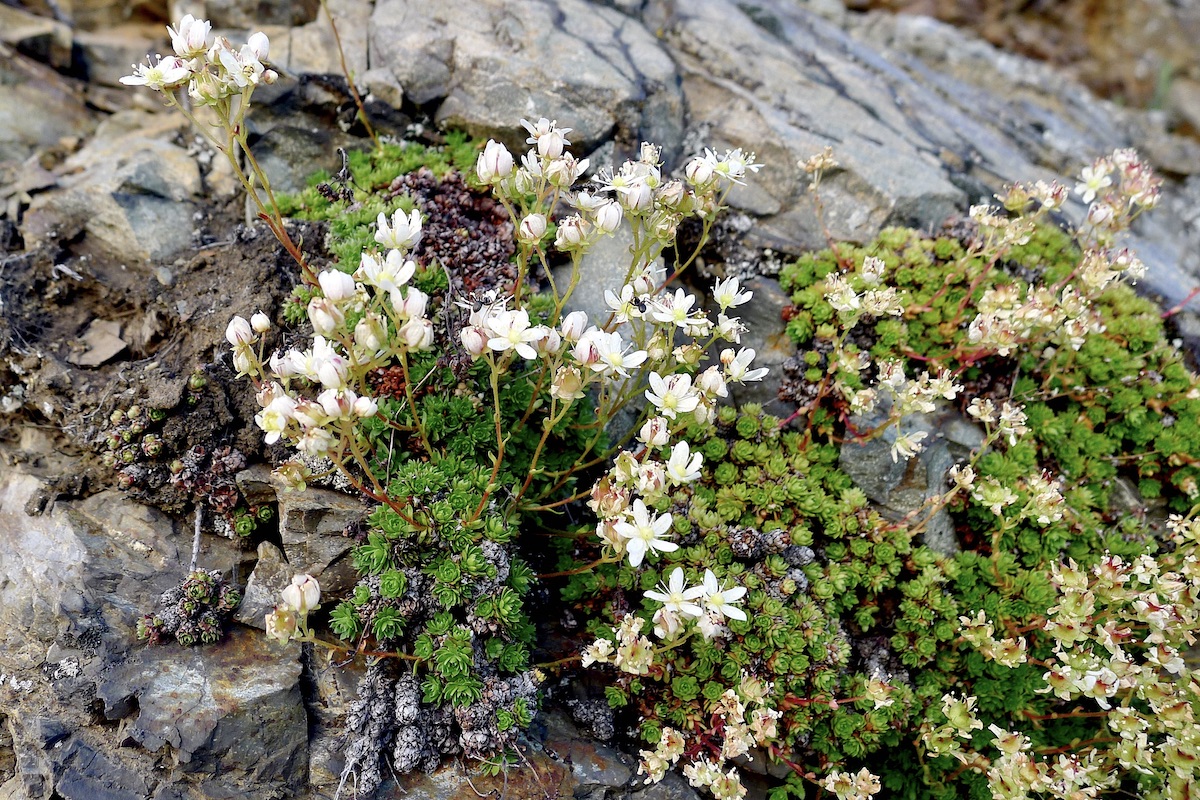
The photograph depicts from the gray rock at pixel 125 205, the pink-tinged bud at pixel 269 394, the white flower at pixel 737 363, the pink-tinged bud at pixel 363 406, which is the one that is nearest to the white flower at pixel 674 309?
the white flower at pixel 737 363

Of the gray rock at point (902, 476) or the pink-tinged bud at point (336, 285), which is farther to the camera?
the gray rock at point (902, 476)

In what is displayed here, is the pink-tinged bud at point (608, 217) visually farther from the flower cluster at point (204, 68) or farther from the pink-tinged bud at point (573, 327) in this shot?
the flower cluster at point (204, 68)

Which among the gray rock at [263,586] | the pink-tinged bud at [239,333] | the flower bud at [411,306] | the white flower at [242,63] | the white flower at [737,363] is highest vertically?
the white flower at [242,63]

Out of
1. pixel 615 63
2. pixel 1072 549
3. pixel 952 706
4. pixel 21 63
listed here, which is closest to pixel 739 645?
pixel 952 706

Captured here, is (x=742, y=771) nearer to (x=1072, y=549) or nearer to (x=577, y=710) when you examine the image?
(x=577, y=710)

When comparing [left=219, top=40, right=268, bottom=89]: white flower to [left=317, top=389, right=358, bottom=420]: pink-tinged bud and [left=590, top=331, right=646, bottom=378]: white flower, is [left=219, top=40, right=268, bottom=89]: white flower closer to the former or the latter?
[left=317, top=389, right=358, bottom=420]: pink-tinged bud
